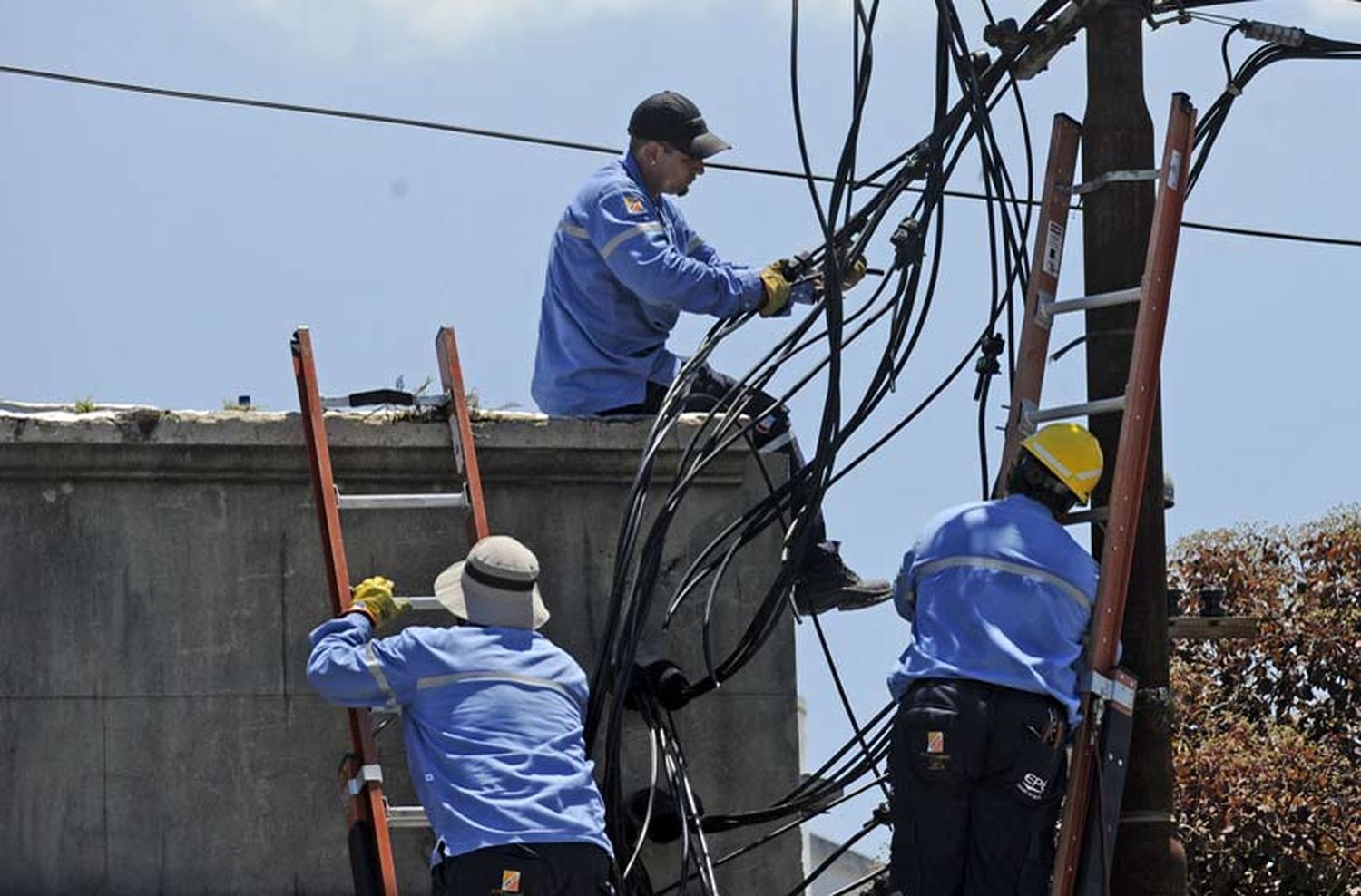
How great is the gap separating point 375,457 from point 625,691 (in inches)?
46.3

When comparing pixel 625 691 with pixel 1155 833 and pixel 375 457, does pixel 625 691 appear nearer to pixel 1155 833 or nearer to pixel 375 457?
pixel 375 457

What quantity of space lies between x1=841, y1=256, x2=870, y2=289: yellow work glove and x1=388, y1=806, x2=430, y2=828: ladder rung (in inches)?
102

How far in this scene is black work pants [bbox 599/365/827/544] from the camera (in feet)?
29.5

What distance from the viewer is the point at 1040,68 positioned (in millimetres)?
8961

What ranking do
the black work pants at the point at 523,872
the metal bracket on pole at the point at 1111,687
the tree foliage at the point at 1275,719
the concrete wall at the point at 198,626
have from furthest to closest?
the tree foliage at the point at 1275,719
the concrete wall at the point at 198,626
the metal bracket on pole at the point at 1111,687
the black work pants at the point at 523,872

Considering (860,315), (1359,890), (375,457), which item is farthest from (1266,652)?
(375,457)

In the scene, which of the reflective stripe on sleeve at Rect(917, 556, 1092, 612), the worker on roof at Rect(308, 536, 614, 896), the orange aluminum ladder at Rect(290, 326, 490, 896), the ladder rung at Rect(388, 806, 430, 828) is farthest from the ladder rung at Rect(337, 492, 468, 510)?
the reflective stripe on sleeve at Rect(917, 556, 1092, 612)

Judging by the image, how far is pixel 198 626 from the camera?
844 cm

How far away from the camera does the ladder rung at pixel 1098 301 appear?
8.14 meters

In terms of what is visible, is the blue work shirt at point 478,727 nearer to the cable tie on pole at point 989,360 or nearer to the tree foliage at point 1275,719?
the cable tie on pole at point 989,360

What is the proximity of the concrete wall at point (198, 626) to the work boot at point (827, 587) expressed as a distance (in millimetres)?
655

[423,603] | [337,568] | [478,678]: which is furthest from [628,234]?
[478,678]

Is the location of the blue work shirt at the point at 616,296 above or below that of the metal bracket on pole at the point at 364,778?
above

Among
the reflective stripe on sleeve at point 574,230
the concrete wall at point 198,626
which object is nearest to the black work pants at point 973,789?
the concrete wall at point 198,626
